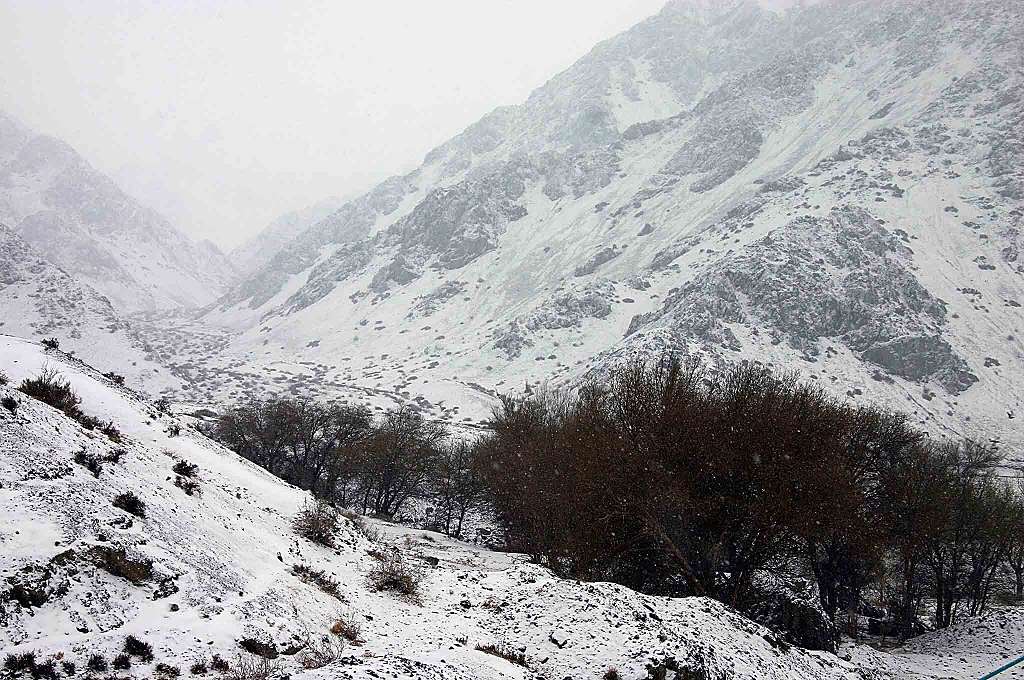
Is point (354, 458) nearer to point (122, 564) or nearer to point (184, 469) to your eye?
point (184, 469)

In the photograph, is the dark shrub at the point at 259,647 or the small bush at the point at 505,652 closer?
the dark shrub at the point at 259,647

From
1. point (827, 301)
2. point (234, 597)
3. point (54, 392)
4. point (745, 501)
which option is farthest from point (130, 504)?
point (827, 301)

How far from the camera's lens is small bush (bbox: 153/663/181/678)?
885 cm

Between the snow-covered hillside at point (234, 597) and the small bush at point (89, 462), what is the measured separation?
43mm

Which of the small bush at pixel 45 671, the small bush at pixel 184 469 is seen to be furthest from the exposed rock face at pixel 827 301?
the small bush at pixel 45 671

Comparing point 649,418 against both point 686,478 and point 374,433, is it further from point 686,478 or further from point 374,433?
point 374,433

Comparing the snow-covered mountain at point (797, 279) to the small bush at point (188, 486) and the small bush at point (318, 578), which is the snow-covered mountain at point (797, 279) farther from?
the small bush at point (188, 486)

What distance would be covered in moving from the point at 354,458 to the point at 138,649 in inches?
1353

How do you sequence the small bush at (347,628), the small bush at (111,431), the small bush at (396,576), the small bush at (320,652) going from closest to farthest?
the small bush at (320,652)
the small bush at (347,628)
the small bush at (111,431)
the small bush at (396,576)

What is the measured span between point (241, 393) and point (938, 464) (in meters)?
104

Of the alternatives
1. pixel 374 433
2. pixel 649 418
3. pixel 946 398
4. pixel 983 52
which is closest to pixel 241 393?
pixel 374 433

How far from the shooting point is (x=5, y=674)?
7699 millimetres

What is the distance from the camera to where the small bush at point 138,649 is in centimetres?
905

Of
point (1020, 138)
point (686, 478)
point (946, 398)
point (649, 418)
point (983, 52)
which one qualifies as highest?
point (983, 52)
